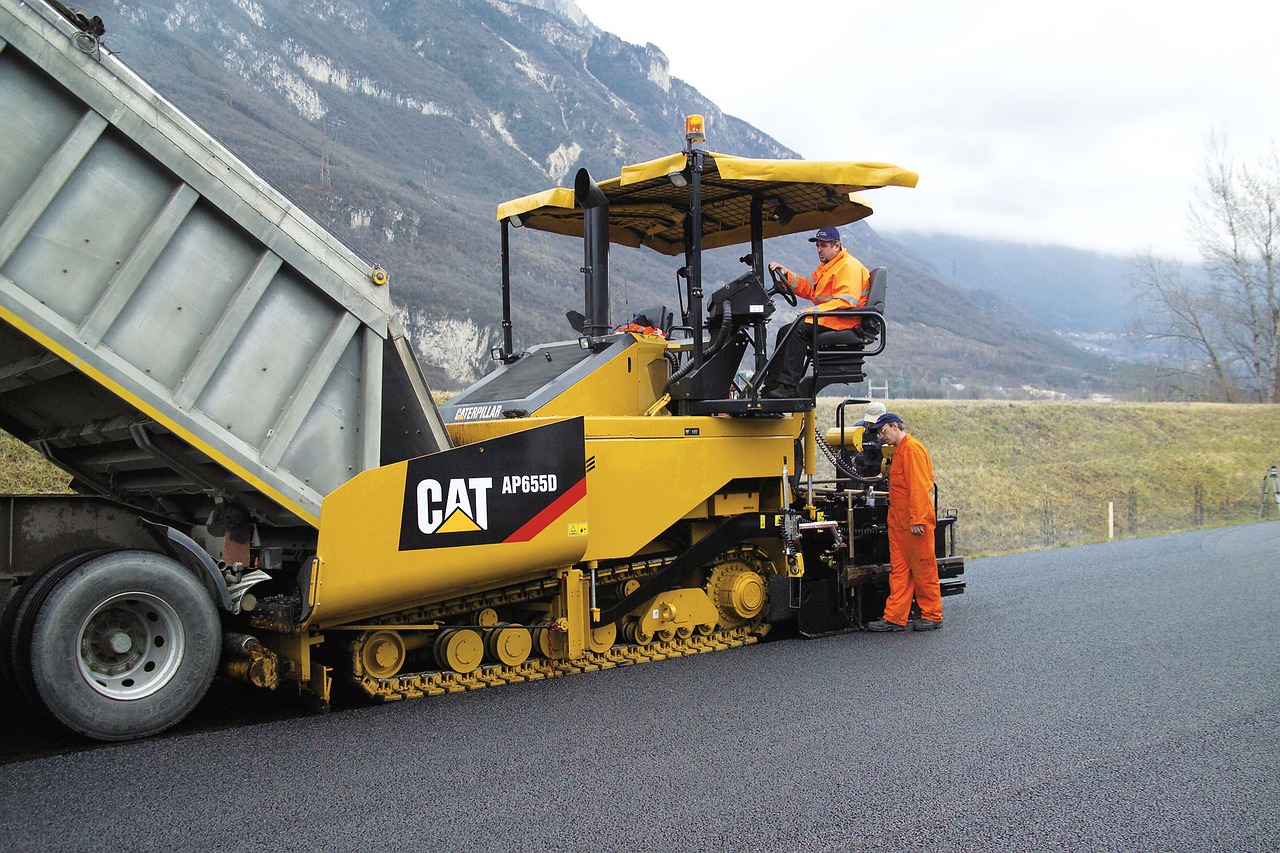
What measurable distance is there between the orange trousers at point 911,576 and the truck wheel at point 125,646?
466 centimetres

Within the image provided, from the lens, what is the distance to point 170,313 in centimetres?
436

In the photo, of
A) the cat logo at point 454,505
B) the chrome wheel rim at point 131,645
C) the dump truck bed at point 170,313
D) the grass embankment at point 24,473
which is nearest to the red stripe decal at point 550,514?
the cat logo at point 454,505

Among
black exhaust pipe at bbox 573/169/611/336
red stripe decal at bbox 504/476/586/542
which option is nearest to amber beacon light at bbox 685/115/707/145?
black exhaust pipe at bbox 573/169/611/336

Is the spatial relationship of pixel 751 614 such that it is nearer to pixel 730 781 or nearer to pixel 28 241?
pixel 730 781

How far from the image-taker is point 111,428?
15.2ft

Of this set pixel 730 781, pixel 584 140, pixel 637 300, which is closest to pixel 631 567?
pixel 730 781

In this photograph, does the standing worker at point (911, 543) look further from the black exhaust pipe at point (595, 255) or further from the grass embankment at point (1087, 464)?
the grass embankment at point (1087, 464)

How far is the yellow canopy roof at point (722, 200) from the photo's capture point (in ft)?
21.6

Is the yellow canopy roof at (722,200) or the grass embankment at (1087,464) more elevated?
the yellow canopy roof at (722,200)

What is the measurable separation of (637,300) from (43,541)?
6042 cm

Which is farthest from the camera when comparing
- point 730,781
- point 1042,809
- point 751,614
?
point 751,614

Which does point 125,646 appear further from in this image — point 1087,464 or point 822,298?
point 1087,464

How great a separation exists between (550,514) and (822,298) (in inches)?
103

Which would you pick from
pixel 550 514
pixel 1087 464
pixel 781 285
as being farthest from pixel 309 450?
pixel 1087 464
